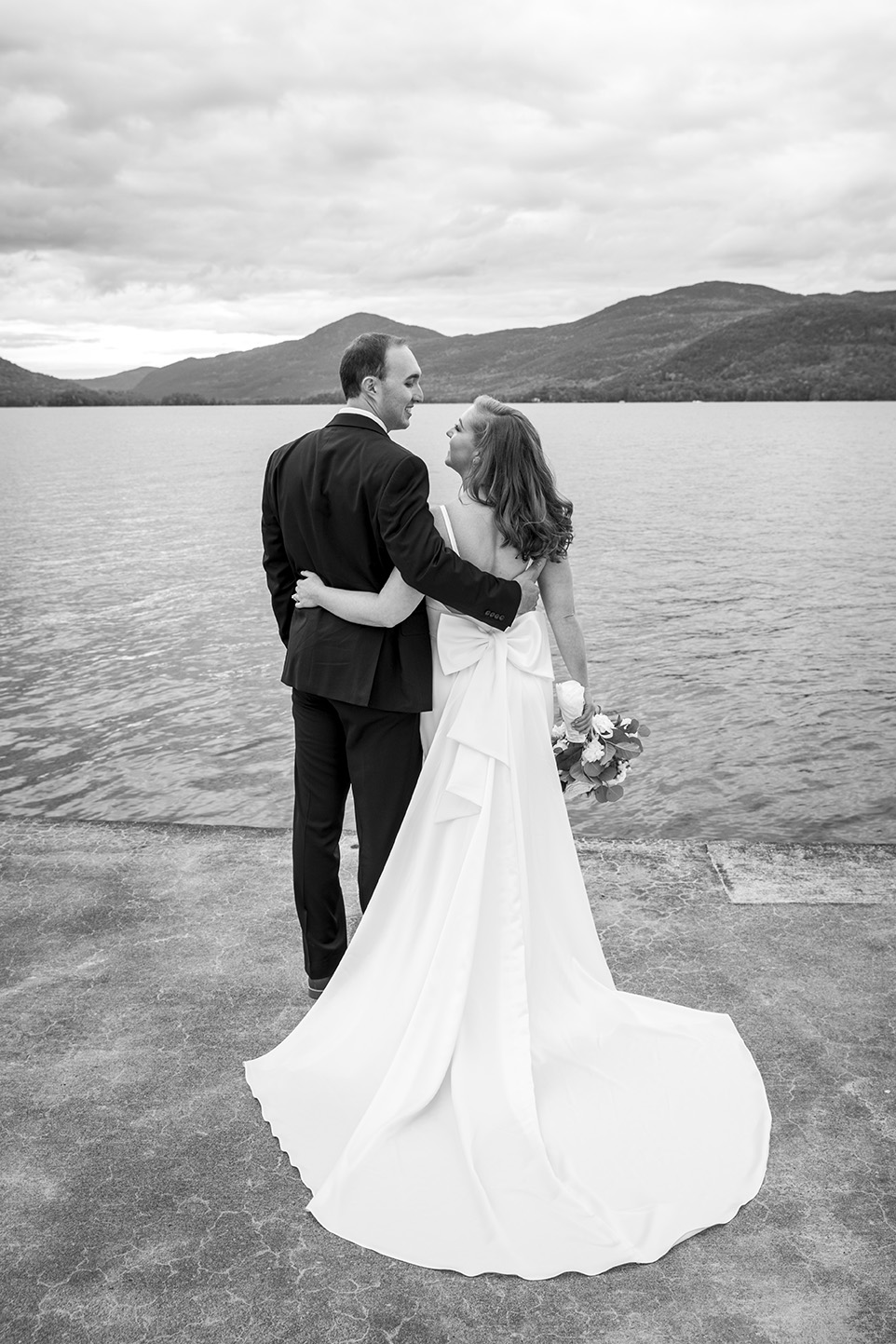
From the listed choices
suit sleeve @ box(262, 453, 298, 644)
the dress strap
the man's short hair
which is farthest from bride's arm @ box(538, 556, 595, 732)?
Answer: suit sleeve @ box(262, 453, 298, 644)

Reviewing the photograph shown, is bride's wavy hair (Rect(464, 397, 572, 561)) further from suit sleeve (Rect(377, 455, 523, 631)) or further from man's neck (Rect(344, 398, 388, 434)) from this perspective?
man's neck (Rect(344, 398, 388, 434))

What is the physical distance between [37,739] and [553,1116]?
35.6 feet

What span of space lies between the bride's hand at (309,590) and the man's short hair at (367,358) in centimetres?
66

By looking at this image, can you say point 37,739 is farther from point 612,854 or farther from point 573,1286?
point 573,1286

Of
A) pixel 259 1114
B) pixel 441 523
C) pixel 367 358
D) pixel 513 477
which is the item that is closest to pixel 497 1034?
pixel 259 1114

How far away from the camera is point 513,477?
3.59m

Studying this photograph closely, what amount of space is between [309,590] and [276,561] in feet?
1.36

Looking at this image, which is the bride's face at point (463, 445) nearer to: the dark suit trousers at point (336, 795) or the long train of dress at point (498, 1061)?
the long train of dress at point (498, 1061)

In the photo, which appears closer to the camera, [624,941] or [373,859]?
[373,859]

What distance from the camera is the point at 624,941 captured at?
4637mm

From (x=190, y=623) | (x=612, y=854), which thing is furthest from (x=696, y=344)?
(x=612, y=854)

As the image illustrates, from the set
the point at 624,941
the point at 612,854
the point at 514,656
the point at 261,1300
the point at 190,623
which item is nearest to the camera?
the point at 261,1300

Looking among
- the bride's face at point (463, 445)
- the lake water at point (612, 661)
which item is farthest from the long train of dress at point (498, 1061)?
the lake water at point (612, 661)

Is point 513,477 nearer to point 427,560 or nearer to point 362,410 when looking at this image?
point 427,560
